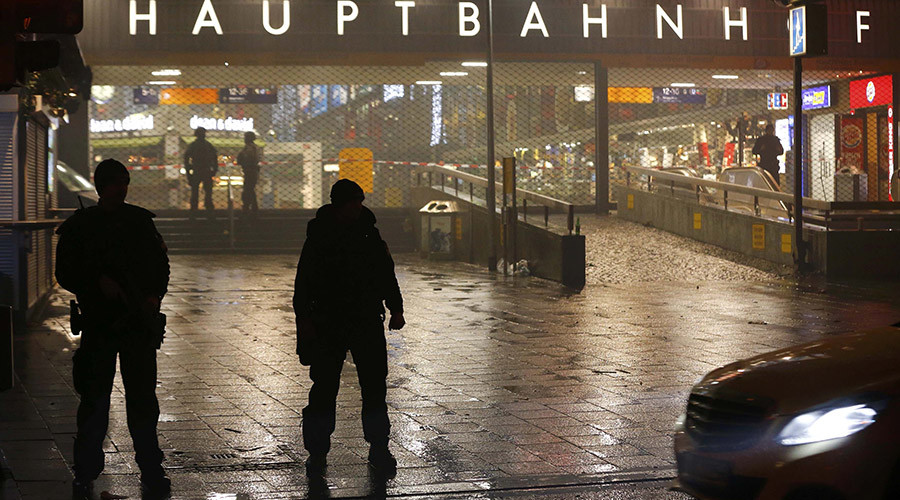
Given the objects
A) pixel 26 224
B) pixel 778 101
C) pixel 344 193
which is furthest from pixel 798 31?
pixel 344 193

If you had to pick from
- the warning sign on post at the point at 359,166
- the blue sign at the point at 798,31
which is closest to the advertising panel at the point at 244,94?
the warning sign on post at the point at 359,166

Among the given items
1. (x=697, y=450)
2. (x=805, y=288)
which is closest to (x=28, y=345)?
(x=697, y=450)

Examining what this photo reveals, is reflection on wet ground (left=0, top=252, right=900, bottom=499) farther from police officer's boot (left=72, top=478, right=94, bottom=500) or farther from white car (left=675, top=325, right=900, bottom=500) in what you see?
white car (left=675, top=325, right=900, bottom=500)

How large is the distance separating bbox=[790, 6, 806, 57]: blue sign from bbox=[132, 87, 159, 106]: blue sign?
621 inches

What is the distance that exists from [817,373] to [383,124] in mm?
24693

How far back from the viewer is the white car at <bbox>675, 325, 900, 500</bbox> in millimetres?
4617

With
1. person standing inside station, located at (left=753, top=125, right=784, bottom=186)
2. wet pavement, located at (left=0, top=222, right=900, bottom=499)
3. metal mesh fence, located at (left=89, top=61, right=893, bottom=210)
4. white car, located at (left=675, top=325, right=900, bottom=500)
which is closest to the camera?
white car, located at (left=675, top=325, right=900, bottom=500)

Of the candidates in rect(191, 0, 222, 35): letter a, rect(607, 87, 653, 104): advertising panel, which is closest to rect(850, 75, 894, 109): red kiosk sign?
rect(607, 87, 653, 104): advertising panel

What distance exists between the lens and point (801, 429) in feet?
15.8

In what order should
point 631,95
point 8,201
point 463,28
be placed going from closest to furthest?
point 8,201, point 463,28, point 631,95

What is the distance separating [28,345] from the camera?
11.9 metres

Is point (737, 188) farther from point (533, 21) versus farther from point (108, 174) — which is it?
point (108, 174)

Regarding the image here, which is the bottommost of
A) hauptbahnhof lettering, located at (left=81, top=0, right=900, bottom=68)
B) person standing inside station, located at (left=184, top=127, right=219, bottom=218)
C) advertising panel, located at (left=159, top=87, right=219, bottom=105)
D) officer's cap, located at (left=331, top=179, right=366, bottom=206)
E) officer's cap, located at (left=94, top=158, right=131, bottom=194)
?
officer's cap, located at (left=331, top=179, right=366, bottom=206)

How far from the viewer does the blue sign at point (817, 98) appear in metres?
31.5
